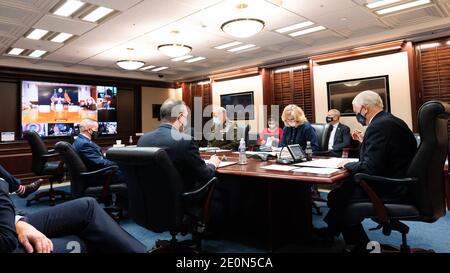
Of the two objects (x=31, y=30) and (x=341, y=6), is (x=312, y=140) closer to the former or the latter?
(x=341, y=6)

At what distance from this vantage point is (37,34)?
4.88 meters

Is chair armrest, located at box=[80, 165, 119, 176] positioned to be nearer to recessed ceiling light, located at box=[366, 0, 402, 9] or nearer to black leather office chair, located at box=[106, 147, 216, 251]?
black leather office chair, located at box=[106, 147, 216, 251]

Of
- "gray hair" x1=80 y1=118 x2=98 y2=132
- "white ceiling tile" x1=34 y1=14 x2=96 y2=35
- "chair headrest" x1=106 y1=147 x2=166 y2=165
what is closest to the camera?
"chair headrest" x1=106 y1=147 x2=166 y2=165

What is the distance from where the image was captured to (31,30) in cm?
463

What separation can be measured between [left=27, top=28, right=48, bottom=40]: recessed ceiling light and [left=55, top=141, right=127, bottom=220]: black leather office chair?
2700 mm

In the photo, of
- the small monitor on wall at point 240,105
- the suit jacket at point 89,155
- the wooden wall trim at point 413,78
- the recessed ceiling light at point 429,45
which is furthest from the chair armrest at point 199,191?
the small monitor on wall at point 240,105

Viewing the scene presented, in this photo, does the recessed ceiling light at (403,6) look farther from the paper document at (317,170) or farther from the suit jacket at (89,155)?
the suit jacket at (89,155)

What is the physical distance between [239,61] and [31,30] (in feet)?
14.3

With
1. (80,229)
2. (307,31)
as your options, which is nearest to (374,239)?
(80,229)

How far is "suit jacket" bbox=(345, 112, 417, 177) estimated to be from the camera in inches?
77.8

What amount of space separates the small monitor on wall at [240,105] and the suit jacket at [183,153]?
5.10 metres

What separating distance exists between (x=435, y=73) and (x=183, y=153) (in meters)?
4.68

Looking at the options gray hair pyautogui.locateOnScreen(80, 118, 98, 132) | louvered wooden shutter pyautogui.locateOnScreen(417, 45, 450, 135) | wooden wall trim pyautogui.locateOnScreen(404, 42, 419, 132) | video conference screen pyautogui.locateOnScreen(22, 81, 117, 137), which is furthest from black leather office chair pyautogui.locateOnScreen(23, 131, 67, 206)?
louvered wooden shutter pyautogui.locateOnScreen(417, 45, 450, 135)
